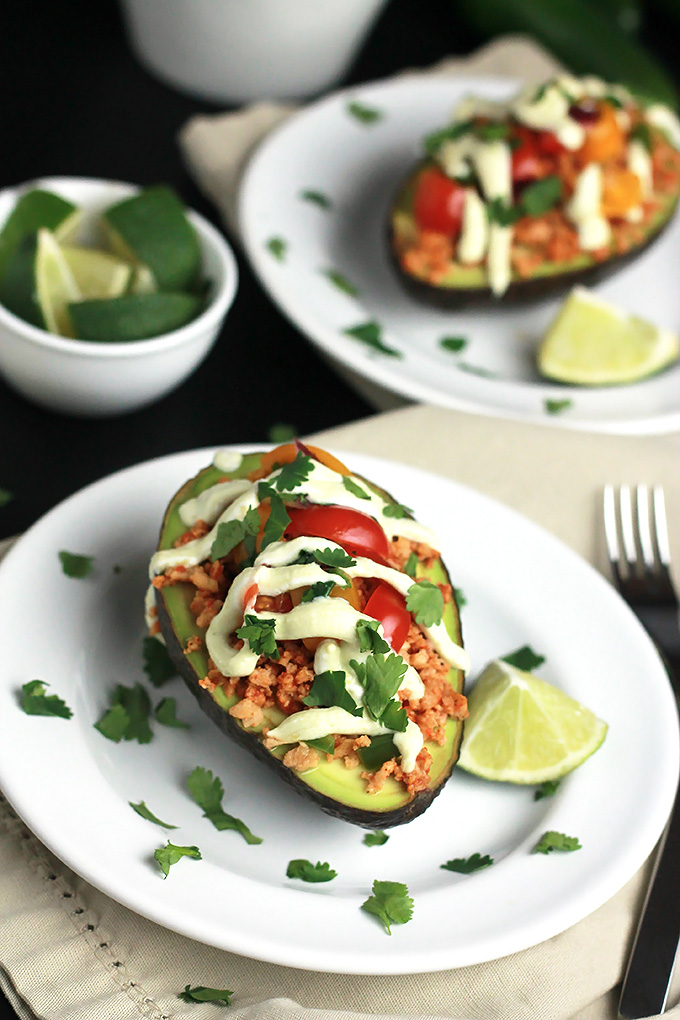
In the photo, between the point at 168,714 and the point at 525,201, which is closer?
the point at 168,714

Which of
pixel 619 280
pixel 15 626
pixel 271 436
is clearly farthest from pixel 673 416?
pixel 15 626

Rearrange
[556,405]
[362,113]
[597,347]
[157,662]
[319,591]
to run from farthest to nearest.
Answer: [362,113], [597,347], [556,405], [157,662], [319,591]

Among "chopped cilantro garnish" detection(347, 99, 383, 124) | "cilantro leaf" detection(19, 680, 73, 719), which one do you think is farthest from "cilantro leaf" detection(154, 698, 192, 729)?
"chopped cilantro garnish" detection(347, 99, 383, 124)

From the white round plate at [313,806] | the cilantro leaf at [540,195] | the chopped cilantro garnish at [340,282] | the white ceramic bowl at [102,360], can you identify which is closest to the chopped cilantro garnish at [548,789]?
the white round plate at [313,806]

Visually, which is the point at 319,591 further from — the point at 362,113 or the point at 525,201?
the point at 362,113

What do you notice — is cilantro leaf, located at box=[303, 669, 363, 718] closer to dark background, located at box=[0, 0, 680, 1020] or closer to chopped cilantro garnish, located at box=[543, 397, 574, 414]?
dark background, located at box=[0, 0, 680, 1020]

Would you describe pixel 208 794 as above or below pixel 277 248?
below

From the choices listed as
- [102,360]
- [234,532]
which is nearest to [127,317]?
[102,360]

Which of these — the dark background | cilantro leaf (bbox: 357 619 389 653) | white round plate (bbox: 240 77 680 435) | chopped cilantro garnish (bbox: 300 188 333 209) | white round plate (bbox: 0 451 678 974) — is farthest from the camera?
chopped cilantro garnish (bbox: 300 188 333 209)
